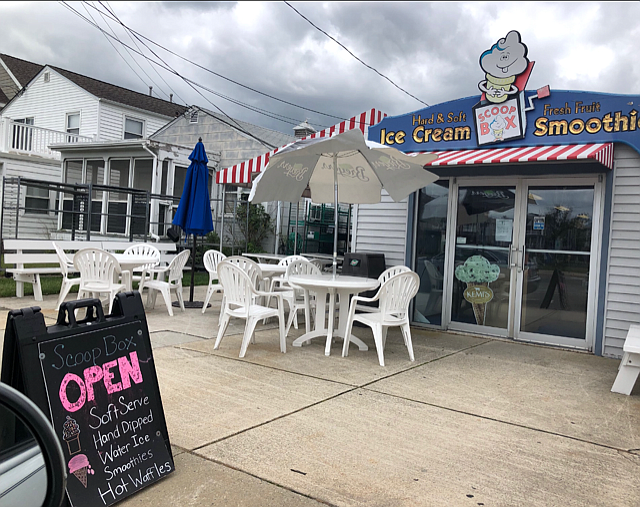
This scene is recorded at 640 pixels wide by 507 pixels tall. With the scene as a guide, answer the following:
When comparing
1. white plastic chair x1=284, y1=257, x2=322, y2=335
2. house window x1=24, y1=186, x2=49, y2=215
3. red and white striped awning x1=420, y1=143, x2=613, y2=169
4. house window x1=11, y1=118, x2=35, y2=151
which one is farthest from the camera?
house window x1=11, y1=118, x2=35, y2=151

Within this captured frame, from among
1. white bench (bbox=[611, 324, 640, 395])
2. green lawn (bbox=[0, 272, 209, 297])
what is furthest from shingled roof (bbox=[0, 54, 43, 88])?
white bench (bbox=[611, 324, 640, 395])

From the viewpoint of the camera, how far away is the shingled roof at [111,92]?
18.5m

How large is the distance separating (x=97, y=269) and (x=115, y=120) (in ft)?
42.7

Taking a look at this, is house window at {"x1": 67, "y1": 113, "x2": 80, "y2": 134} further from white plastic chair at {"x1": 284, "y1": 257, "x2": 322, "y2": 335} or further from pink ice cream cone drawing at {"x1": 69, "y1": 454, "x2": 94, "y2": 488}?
pink ice cream cone drawing at {"x1": 69, "y1": 454, "x2": 94, "y2": 488}

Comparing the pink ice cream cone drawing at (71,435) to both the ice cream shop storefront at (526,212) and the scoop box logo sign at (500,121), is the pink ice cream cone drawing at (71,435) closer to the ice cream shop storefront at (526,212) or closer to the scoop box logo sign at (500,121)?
the ice cream shop storefront at (526,212)

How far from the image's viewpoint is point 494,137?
6512mm

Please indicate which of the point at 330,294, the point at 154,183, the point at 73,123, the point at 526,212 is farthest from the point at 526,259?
the point at 73,123

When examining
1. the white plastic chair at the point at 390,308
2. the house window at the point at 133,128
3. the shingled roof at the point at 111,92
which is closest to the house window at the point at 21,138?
the shingled roof at the point at 111,92

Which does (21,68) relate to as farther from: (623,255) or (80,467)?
(80,467)

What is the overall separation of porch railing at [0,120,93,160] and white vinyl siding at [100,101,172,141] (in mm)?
715

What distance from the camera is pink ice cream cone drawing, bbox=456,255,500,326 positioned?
6777 millimetres

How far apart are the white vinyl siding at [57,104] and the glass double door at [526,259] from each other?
14.7 m

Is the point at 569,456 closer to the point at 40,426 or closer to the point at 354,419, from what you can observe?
the point at 354,419

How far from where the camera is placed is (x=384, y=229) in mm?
7617
